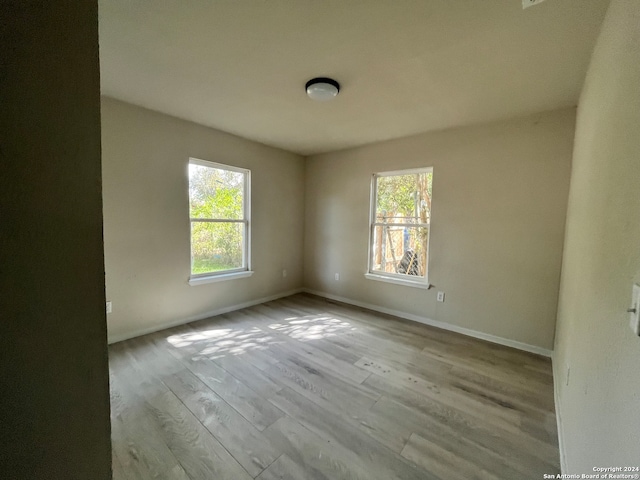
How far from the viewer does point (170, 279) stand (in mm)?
2949

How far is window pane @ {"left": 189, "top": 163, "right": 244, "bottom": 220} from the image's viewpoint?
311cm

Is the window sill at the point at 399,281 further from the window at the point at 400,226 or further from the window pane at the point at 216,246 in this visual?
the window pane at the point at 216,246

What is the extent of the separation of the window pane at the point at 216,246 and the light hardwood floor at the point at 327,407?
85 cm

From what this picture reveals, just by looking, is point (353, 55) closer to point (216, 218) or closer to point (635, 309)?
point (635, 309)

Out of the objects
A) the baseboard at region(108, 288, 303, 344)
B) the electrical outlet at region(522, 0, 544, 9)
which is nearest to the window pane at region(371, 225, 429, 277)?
the baseboard at region(108, 288, 303, 344)

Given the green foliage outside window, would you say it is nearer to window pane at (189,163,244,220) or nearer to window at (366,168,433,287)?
window pane at (189,163,244,220)

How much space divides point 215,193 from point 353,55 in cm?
235

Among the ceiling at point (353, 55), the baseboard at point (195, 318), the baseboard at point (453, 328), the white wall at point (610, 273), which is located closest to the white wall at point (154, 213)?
the baseboard at point (195, 318)

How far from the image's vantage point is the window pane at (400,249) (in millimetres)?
3365

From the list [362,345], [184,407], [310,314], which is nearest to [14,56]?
[184,407]

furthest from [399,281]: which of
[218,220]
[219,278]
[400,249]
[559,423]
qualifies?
[218,220]

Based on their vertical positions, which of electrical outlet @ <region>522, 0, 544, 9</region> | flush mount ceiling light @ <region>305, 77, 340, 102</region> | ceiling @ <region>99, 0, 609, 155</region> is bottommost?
flush mount ceiling light @ <region>305, 77, 340, 102</region>

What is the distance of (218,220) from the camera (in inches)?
132

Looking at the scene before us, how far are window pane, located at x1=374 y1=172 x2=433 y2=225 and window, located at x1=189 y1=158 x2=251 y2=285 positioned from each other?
1.95 metres
